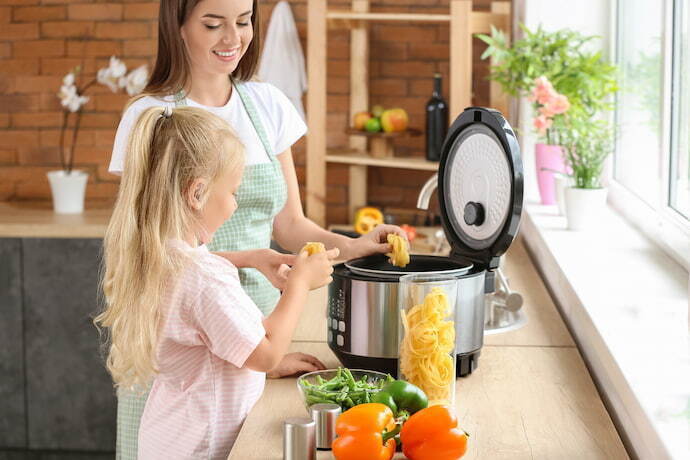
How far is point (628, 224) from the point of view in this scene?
2527 millimetres

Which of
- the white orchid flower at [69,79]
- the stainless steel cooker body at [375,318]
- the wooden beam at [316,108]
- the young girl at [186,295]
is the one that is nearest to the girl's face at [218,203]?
the young girl at [186,295]

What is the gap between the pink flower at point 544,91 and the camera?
8.48 feet

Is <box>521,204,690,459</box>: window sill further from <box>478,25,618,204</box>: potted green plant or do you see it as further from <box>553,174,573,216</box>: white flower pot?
<box>478,25,618,204</box>: potted green plant

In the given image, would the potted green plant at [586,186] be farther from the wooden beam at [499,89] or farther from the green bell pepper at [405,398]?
the green bell pepper at [405,398]

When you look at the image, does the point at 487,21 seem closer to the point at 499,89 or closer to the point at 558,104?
the point at 499,89

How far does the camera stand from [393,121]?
11.0 ft

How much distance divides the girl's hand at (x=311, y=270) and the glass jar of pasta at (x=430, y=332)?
12 centimetres

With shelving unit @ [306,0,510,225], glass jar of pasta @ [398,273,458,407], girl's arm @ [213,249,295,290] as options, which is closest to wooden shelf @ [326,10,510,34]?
shelving unit @ [306,0,510,225]

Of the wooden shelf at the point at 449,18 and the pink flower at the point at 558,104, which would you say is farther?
the wooden shelf at the point at 449,18

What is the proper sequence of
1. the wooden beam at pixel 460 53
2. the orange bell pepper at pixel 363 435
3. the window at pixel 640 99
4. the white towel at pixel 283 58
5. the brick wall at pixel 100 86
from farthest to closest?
the brick wall at pixel 100 86 → the white towel at pixel 283 58 → the wooden beam at pixel 460 53 → the window at pixel 640 99 → the orange bell pepper at pixel 363 435

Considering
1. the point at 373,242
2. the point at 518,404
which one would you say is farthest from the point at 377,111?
the point at 518,404

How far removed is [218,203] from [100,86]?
8.45 feet

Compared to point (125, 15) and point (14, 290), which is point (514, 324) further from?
point (125, 15)

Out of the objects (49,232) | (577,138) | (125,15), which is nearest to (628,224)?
(577,138)
